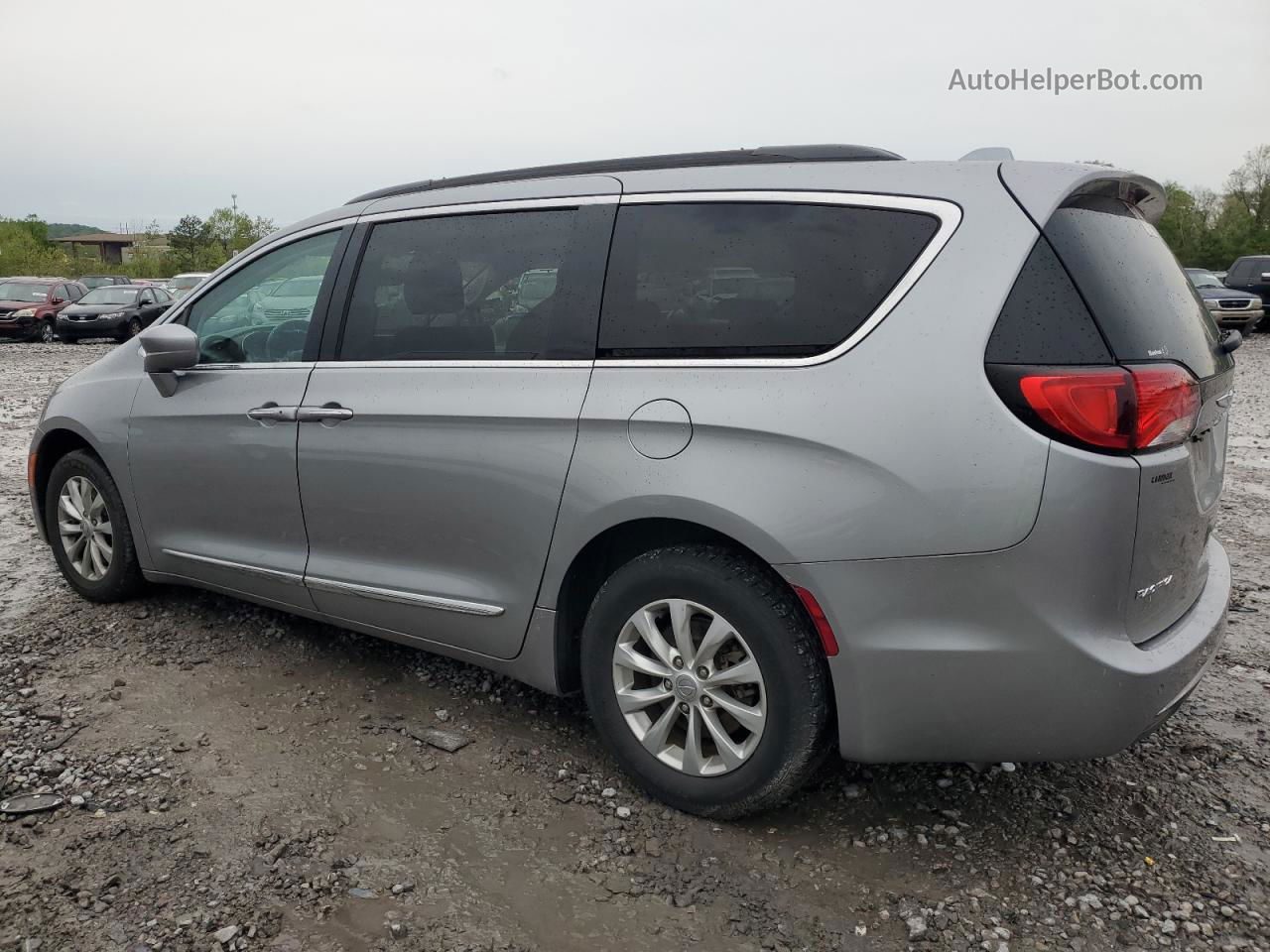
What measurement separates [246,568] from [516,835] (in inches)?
65.9

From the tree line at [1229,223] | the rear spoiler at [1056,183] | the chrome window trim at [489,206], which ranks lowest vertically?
the tree line at [1229,223]

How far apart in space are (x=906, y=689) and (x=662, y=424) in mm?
918

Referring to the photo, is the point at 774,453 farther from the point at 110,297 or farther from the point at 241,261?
the point at 110,297

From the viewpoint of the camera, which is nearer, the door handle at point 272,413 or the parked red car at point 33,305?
the door handle at point 272,413

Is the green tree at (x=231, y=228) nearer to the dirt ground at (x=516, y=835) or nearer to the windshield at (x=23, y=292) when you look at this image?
the windshield at (x=23, y=292)

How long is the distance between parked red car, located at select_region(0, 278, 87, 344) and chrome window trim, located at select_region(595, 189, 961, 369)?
26.2m

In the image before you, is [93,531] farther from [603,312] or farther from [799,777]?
[799,777]

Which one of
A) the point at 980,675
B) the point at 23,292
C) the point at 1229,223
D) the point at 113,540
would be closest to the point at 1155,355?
the point at 980,675

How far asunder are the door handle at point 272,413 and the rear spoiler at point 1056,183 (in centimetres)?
246

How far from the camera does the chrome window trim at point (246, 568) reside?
3777mm

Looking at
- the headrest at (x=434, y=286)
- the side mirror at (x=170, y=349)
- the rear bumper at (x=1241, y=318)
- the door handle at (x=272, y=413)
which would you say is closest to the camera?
the headrest at (x=434, y=286)

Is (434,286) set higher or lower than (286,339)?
higher

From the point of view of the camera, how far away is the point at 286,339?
3861 mm

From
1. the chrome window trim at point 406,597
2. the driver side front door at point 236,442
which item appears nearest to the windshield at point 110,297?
the driver side front door at point 236,442
